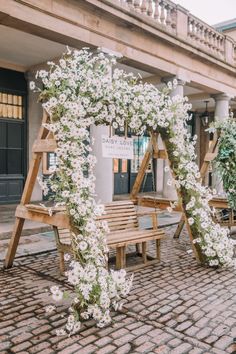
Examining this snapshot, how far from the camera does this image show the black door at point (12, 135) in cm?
1023

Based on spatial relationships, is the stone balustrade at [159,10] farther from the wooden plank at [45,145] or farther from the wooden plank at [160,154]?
the wooden plank at [45,145]

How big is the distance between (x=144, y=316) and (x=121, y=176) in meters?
10.9

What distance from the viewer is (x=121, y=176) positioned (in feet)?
47.1

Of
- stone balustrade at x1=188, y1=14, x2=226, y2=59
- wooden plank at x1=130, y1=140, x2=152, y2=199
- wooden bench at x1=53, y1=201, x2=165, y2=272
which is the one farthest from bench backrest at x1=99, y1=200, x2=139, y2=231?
stone balustrade at x1=188, y1=14, x2=226, y2=59

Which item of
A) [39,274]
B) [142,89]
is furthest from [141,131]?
[39,274]

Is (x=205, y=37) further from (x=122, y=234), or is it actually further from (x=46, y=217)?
(x=46, y=217)

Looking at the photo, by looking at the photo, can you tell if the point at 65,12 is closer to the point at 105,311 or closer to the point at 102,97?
the point at 102,97

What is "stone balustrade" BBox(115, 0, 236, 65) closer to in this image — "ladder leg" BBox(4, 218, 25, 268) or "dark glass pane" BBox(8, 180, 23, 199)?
"ladder leg" BBox(4, 218, 25, 268)

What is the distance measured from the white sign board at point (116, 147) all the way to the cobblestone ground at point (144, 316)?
5.62 ft

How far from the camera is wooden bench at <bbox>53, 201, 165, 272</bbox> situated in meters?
4.75

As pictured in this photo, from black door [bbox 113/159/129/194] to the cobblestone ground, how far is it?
29.6ft

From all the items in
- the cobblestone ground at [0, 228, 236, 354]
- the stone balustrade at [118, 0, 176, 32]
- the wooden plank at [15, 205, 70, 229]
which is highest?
the stone balustrade at [118, 0, 176, 32]

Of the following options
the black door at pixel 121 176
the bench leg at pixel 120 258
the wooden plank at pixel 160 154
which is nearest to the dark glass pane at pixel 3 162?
the black door at pixel 121 176

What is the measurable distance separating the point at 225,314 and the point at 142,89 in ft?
9.54
